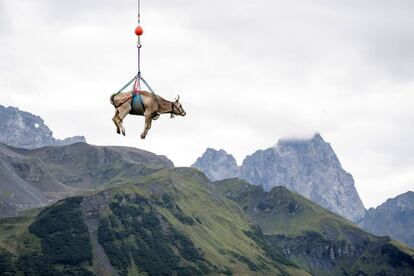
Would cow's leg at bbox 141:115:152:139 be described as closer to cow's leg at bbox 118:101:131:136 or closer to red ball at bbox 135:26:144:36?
cow's leg at bbox 118:101:131:136

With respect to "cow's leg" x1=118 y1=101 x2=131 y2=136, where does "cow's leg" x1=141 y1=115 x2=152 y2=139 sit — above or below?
below

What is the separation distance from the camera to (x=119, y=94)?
26938 millimetres

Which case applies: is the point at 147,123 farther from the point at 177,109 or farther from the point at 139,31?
the point at 139,31

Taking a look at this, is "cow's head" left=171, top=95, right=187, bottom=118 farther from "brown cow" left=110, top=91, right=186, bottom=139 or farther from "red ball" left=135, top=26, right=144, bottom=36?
"red ball" left=135, top=26, right=144, bottom=36

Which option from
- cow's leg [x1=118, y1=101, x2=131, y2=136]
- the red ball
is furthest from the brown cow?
the red ball

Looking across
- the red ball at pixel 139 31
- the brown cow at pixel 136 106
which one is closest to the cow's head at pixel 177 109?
the brown cow at pixel 136 106

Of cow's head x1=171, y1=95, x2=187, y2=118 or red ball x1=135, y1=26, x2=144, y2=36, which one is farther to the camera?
cow's head x1=171, y1=95, x2=187, y2=118

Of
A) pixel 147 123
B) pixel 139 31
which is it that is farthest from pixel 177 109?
pixel 139 31

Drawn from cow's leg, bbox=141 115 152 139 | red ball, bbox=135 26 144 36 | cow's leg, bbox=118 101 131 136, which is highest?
red ball, bbox=135 26 144 36

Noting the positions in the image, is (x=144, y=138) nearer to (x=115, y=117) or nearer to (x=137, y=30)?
(x=115, y=117)

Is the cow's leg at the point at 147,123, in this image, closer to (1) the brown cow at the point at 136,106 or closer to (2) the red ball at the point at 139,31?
(1) the brown cow at the point at 136,106

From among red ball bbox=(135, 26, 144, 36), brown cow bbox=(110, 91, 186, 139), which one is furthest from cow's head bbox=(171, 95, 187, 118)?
red ball bbox=(135, 26, 144, 36)

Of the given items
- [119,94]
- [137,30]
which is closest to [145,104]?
[119,94]

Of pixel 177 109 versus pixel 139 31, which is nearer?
pixel 139 31
